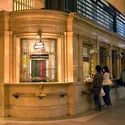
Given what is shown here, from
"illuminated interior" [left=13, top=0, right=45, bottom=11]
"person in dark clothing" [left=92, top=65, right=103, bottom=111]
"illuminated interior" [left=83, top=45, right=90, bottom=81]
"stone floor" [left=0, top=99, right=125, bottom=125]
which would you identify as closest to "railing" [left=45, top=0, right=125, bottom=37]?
"illuminated interior" [left=13, top=0, right=45, bottom=11]

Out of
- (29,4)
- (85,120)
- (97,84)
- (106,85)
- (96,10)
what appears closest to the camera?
(85,120)

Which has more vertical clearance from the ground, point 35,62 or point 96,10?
point 96,10

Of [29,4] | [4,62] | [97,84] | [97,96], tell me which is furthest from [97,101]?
[29,4]

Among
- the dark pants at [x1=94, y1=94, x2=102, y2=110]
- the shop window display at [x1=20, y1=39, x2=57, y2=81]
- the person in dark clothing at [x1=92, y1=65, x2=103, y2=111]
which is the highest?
the shop window display at [x1=20, y1=39, x2=57, y2=81]

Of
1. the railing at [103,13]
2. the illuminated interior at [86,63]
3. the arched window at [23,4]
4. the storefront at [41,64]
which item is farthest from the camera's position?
the railing at [103,13]

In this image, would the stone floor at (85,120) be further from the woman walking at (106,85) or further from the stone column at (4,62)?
the woman walking at (106,85)

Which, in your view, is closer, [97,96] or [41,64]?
[41,64]

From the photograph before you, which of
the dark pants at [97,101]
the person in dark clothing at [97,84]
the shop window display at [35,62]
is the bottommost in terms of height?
the dark pants at [97,101]

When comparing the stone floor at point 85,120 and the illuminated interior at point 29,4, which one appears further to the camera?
the illuminated interior at point 29,4

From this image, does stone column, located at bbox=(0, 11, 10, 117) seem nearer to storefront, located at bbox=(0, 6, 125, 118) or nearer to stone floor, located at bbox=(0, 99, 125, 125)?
storefront, located at bbox=(0, 6, 125, 118)

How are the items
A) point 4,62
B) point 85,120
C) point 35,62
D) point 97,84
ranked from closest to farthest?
1. point 85,120
2. point 4,62
3. point 35,62
4. point 97,84

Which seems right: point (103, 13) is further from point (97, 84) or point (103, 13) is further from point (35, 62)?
point (35, 62)

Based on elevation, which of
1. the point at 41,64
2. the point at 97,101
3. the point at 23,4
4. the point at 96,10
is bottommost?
the point at 97,101

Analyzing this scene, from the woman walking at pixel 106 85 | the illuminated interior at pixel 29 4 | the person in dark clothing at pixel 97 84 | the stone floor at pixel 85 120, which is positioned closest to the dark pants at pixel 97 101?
the person in dark clothing at pixel 97 84
